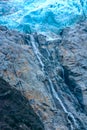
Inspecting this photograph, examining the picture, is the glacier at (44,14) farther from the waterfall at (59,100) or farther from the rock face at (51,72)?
the waterfall at (59,100)

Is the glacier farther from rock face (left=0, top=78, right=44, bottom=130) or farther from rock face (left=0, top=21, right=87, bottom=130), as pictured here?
rock face (left=0, top=78, right=44, bottom=130)

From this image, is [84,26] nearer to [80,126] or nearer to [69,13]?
[80,126]

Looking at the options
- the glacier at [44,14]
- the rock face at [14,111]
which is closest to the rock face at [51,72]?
the rock face at [14,111]

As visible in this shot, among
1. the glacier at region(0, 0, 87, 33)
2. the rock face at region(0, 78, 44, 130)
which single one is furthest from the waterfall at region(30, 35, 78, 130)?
the glacier at region(0, 0, 87, 33)

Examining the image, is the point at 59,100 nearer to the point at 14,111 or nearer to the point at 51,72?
the point at 51,72

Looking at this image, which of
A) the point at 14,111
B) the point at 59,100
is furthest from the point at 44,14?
the point at 14,111

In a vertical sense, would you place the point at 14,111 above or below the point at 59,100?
above

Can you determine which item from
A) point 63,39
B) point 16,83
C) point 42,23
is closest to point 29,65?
point 16,83

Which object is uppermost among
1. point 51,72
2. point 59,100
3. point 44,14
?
point 44,14
